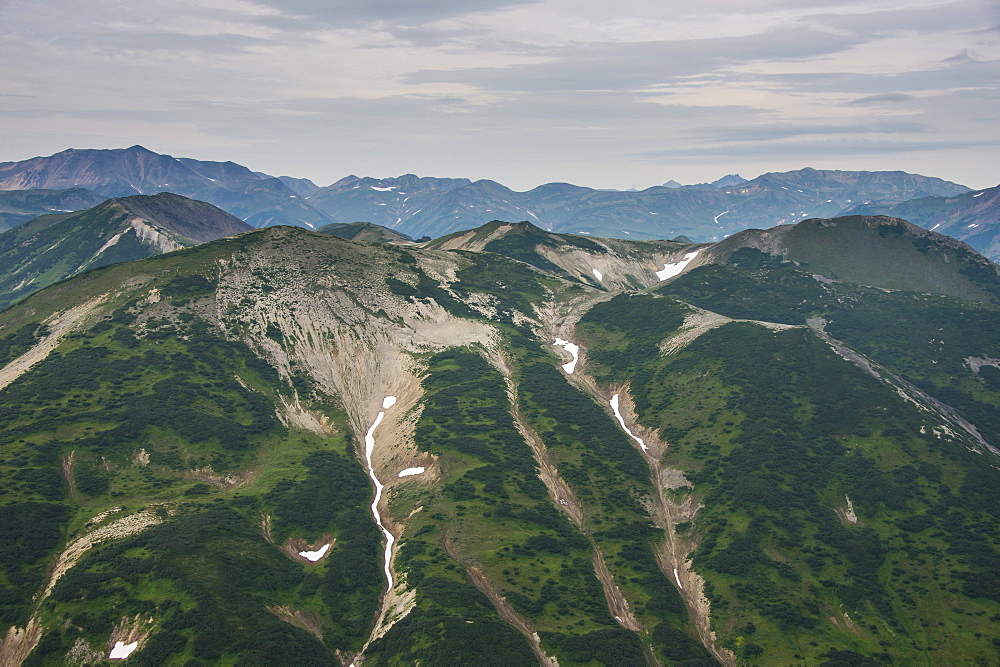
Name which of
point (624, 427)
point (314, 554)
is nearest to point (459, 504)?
point (314, 554)

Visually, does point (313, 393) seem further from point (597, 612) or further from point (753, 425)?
point (753, 425)

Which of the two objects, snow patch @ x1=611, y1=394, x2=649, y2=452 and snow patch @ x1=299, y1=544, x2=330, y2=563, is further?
snow patch @ x1=611, y1=394, x2=649, y2=452

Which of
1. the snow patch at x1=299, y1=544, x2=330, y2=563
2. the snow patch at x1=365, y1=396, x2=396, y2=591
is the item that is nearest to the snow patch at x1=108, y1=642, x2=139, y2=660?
the snow patch at x1=299, y1=544, x2=330, y2=563

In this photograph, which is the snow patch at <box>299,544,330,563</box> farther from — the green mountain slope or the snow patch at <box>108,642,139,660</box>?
the snow patch at <box>108,642,139,660</box>

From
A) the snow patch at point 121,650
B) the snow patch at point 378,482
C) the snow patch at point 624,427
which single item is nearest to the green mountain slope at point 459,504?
the snow patch at point 121,650

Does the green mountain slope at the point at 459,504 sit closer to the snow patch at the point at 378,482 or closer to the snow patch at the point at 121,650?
the snow patch at the point at 121,650

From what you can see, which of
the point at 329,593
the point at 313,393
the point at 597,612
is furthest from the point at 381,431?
the point at 597,612
